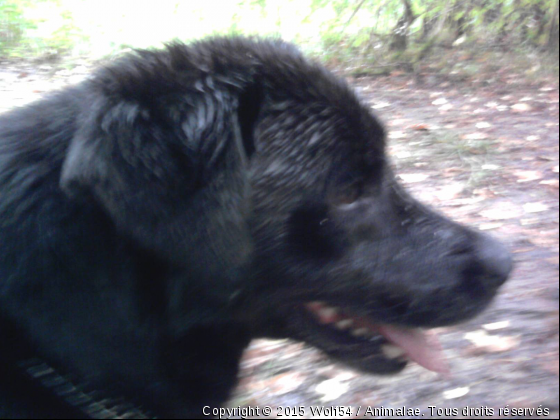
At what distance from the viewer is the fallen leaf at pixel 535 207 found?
1.84 m

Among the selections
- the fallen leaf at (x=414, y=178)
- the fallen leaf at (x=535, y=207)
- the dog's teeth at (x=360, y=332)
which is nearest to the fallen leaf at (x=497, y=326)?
the fallen leaf at (x=535, y=207)

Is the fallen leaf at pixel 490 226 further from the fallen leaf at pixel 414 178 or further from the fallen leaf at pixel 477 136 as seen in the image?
the fallen leaf at pixel 414 178

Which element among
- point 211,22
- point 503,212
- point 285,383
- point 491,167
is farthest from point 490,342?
point 211,22

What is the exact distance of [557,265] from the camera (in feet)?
5.16

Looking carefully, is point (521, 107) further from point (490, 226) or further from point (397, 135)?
point (397, 135)

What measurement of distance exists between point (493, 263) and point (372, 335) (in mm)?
430

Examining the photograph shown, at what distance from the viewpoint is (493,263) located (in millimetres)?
1657

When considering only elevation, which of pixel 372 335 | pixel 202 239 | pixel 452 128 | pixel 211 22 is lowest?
pixel 452 128

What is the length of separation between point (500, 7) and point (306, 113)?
1.28 metres

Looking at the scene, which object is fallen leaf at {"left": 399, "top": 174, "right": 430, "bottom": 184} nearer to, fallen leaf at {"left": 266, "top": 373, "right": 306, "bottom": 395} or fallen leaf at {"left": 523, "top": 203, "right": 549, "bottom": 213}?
fallen leaf at {"left": 523, "top": 203, "right": 549, "bottom": 213}

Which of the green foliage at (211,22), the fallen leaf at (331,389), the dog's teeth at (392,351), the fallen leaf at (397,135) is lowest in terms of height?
the fallen leaf at (331,389)

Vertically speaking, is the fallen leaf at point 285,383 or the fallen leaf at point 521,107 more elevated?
the fallen leaf at point 521,107

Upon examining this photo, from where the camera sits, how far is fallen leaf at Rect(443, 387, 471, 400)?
1.83m

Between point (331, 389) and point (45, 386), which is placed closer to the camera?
point (45, 386)
